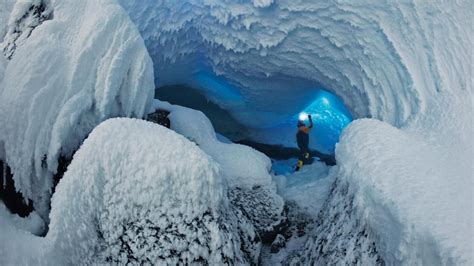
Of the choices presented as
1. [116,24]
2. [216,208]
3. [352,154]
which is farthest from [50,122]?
[352,154]

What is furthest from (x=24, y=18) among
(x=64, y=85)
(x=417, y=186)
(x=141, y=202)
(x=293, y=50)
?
(x=417, y=186)

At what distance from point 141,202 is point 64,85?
45.0 inches

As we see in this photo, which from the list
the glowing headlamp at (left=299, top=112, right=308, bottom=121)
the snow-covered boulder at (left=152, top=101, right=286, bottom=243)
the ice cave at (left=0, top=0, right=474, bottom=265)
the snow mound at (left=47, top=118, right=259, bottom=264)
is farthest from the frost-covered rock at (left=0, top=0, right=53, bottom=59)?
the glowing headlamp at (left=299, top=112, right=308, bottom=121)

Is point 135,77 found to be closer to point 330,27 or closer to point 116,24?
point 116,24

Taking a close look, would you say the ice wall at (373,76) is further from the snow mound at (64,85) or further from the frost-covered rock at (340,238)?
the snow mound at (64,85)

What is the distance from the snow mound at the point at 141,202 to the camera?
7.86ft

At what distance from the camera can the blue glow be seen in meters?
6.84

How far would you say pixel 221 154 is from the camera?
12.6 feet

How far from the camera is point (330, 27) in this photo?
430 centimetres

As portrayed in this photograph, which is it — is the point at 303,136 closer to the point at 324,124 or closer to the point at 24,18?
the point at 324,124

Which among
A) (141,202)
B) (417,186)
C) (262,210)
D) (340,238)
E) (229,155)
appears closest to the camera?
(417,186)

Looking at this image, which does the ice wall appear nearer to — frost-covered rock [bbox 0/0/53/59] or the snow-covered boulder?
the snow-covered boulder

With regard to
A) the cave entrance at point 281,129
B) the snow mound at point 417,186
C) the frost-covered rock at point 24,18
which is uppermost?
the snow mound at point 417,186

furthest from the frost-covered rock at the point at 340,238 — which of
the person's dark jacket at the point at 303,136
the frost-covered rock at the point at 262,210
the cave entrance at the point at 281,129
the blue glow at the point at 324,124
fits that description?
the blue glow at the point at 324,124
